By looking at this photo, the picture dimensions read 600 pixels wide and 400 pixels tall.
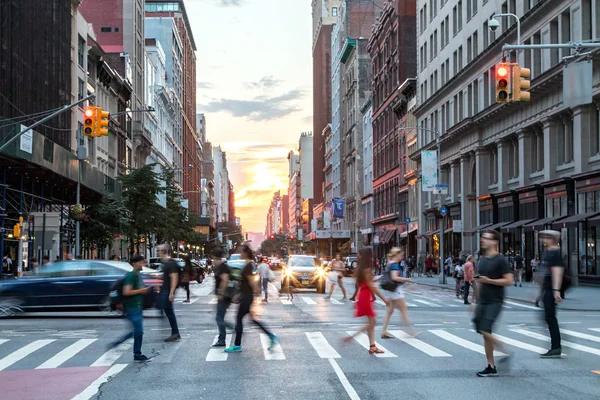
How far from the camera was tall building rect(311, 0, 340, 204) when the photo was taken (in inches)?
6895

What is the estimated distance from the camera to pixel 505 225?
53.0 m

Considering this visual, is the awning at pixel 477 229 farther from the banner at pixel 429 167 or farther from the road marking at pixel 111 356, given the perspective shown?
→ the road marking at pixel 111 356

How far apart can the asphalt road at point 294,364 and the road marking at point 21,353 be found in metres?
0.02

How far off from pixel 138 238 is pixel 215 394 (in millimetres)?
50966

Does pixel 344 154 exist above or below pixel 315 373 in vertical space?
above

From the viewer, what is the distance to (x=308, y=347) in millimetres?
15969

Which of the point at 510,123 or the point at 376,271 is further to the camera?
the point at 376,271

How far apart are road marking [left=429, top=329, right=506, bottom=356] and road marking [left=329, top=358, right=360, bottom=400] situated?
305 centimetres

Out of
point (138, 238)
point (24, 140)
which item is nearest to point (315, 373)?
point (24, 140)

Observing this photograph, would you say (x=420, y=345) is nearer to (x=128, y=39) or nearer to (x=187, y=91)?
(x=128, y=39)

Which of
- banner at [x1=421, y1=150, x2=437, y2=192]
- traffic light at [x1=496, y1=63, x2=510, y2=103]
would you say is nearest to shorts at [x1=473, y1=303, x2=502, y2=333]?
traffic light at [x1=496, y1=63, x2=510, y2=103]

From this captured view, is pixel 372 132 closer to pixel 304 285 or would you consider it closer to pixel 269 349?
pixel 304 285

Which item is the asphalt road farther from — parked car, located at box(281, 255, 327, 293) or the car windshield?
the car windshield

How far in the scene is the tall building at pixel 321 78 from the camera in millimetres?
175125
